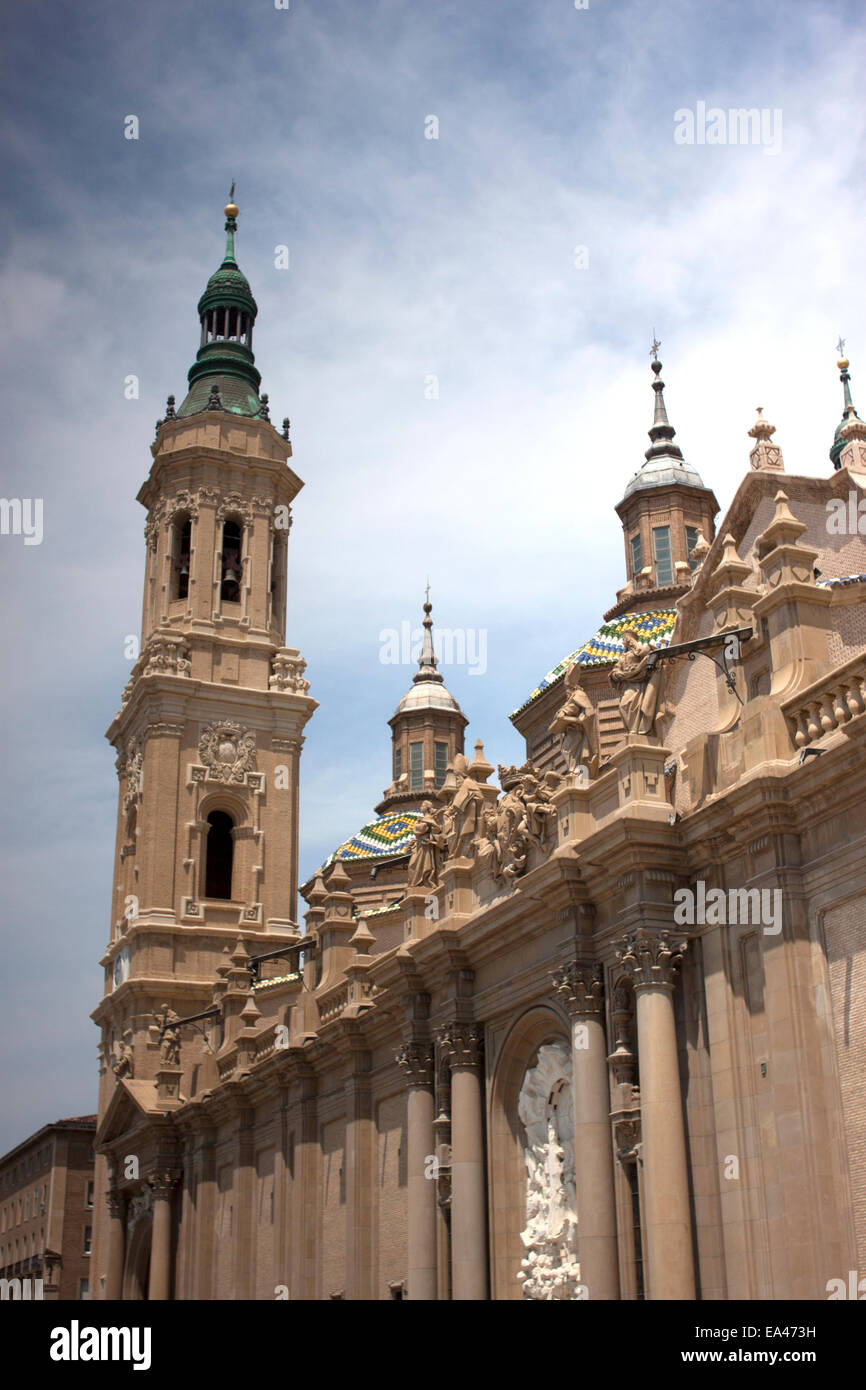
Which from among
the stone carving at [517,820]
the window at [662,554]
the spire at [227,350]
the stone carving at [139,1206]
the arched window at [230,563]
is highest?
the spire at [227,350]

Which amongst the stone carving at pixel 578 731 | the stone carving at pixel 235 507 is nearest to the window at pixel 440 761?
the stone carving at pixel 235 507

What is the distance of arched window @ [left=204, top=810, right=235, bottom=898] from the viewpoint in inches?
2030

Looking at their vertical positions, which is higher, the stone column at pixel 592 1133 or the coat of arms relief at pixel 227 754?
the coat of arms relief at pixel 227 754

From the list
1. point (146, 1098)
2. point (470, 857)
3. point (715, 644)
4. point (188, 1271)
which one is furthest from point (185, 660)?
point (715, 644)

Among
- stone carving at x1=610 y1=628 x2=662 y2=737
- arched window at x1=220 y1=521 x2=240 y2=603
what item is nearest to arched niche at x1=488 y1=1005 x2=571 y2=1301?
stone carving at x1=610 y1=628 x2=662 y2=737

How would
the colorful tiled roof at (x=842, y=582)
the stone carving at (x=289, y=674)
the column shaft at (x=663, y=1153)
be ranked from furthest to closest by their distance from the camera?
1. the stone carving at (x=289, y=674)
2. the colorful tiled roof at (x=842, y=582)
3. the column shaft at (x=663, y=1153)

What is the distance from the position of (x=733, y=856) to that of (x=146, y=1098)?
97.0ft

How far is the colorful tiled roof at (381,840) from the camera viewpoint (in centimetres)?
5288

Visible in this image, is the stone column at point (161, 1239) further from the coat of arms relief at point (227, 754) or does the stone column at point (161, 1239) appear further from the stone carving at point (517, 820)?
the stone carving at point (517, 820)

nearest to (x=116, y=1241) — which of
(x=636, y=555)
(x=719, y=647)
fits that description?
(x=636, y=555)

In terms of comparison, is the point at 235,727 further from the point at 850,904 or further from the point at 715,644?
the point at 850,904

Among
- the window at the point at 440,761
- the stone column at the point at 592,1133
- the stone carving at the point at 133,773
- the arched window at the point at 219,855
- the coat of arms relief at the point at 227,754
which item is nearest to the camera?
the stone column at the point at 592,1133

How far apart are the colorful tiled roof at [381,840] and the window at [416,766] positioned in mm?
4496

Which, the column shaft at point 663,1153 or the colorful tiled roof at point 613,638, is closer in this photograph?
the column shaft at point 663,1153
